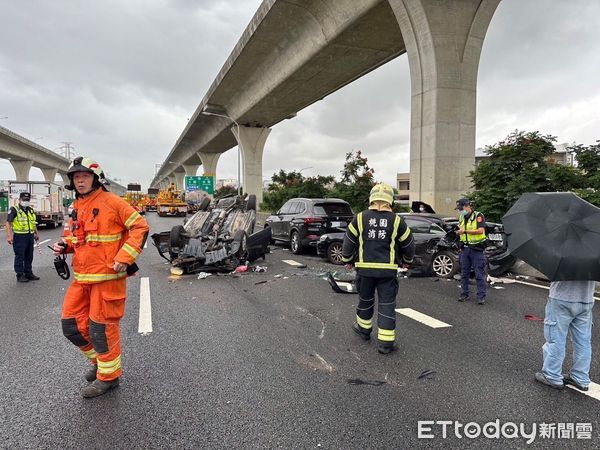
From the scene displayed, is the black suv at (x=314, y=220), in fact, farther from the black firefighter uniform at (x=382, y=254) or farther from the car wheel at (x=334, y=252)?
the black firefighter uniform at (x=382, y=254)

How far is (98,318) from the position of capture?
3.24m

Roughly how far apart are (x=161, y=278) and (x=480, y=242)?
20.6 feet

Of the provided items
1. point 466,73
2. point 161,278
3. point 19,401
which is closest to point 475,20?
point 466,73

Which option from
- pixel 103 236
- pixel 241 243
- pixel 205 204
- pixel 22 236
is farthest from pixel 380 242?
pixel 205 204

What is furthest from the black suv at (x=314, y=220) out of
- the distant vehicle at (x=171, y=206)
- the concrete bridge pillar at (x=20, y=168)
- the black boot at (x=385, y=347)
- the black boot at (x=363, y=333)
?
the concrete bridge pillar at (x=20, y=168)

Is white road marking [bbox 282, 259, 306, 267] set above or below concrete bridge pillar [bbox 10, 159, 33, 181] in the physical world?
below

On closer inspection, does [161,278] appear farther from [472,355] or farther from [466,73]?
[466,73]

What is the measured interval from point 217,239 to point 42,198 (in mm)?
17523

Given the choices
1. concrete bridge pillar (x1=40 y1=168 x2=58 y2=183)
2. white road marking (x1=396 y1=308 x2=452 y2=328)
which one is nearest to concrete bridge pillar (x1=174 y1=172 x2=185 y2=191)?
concrete bridge pillar (x1=40 y1=168 x2=58 y2=183)

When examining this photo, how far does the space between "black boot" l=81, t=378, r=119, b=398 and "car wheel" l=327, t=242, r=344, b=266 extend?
24.6ft

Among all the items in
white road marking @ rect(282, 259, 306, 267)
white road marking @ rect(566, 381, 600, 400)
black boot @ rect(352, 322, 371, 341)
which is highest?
black boot @ rect(352, 322, 371, 341)

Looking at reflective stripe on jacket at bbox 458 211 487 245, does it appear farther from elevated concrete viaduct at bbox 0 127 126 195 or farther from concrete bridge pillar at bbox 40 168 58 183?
concrete bridge pillar at bbox 40 168 58 183

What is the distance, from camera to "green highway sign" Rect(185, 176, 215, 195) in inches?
2066

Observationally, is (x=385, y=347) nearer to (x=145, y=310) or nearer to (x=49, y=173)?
(x=145, y=310)
